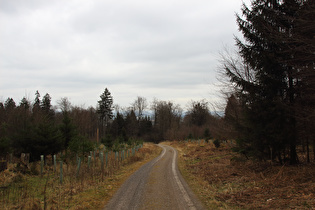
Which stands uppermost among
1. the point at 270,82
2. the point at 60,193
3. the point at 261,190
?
the point at 270,82

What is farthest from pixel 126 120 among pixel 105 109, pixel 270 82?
pixel 270 82

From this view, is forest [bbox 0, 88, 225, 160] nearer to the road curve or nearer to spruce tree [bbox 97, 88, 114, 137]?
spruce tree [bbox 97, 88, 114, 137]

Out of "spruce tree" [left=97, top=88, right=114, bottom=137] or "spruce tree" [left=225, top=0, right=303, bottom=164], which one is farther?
"spruce tree" [left=97, top=88, right=114, bottom=137]

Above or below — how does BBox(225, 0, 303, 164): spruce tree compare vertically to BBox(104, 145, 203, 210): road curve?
above

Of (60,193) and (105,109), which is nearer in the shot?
(60,193)

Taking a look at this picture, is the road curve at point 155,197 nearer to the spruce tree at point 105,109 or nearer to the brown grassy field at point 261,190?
the brown grassy field at point 261,190

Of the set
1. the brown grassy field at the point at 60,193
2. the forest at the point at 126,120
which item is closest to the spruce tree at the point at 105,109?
the forest at the point at 126,120

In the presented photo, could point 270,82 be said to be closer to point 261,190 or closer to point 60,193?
point 261,190

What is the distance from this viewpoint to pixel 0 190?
25.5 feet

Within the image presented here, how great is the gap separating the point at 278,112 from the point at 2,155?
646 inches

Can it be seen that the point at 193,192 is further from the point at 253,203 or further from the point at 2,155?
the point at 2,155

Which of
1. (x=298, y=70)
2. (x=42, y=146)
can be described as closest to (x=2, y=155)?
(x=42, y=146)

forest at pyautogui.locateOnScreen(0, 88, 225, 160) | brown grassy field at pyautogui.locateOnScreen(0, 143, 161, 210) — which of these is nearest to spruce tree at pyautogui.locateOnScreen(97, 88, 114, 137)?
forest at pyautogui.locateOnScreen(0, 88, 225, 160)

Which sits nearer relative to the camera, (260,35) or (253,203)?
(253,203)
